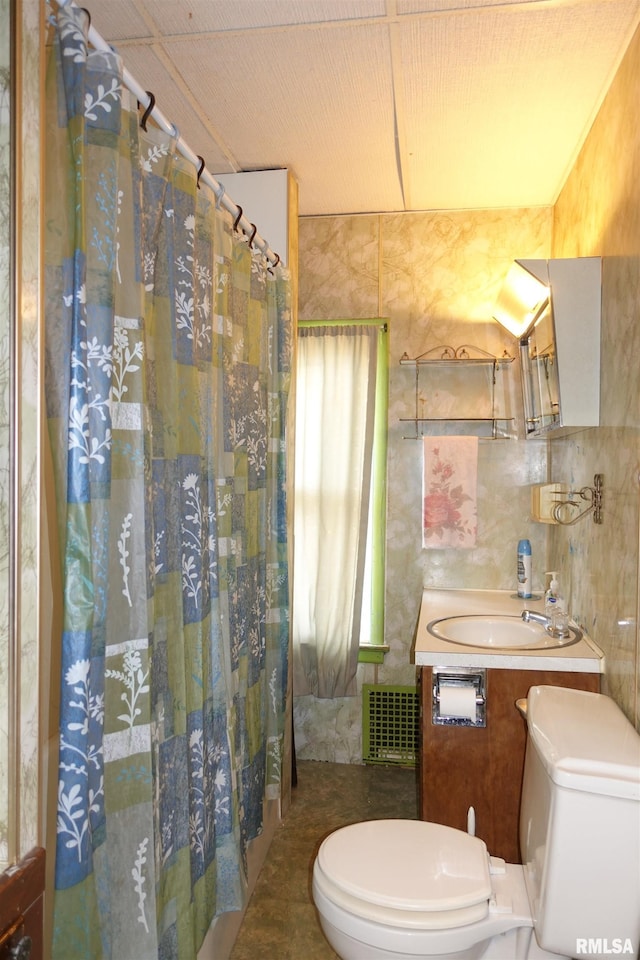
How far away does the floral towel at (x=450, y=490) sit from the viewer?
2877 mm

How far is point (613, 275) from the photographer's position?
193cm

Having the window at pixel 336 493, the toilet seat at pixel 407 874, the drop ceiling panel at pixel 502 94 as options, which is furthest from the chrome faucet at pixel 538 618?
the drop ceiling panel at pixel 502 94

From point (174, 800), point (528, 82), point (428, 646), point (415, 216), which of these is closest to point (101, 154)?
point (174, 800)

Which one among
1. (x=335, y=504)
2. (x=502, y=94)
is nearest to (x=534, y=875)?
(x=335, y=504)

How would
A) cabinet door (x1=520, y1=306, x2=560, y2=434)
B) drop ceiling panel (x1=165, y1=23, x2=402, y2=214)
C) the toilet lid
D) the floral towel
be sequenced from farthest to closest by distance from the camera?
the floral towel < cabinet door (x1=520, y1=306, x2=560, y2=434) < drop ceiling panel (x1=165, y1=23, x2=402, y2=214) < the toilet lid

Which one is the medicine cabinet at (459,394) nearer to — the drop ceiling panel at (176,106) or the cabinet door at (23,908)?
the drop ceiling panel at (176,106)

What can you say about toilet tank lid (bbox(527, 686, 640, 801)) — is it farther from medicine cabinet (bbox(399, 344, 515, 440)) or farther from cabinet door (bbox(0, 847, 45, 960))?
medicine cabinet (bbox(399, 344, 515, 440))

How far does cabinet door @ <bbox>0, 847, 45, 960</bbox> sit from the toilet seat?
2.52 ft

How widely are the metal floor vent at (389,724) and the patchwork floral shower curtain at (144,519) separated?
1.04 meters

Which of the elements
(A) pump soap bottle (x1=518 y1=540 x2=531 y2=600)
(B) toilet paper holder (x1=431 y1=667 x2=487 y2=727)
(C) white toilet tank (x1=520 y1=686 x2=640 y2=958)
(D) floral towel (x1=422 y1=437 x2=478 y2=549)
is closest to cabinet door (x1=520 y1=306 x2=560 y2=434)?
(D) floral towel (x1=422 y1=437 x2=478 y2=549)

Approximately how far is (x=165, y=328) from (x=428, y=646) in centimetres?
125

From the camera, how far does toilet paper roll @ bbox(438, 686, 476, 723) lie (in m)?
2.01

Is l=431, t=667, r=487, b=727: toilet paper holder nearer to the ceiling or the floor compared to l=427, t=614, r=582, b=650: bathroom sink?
nearer to the floor

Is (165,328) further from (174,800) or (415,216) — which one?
(415,216)
